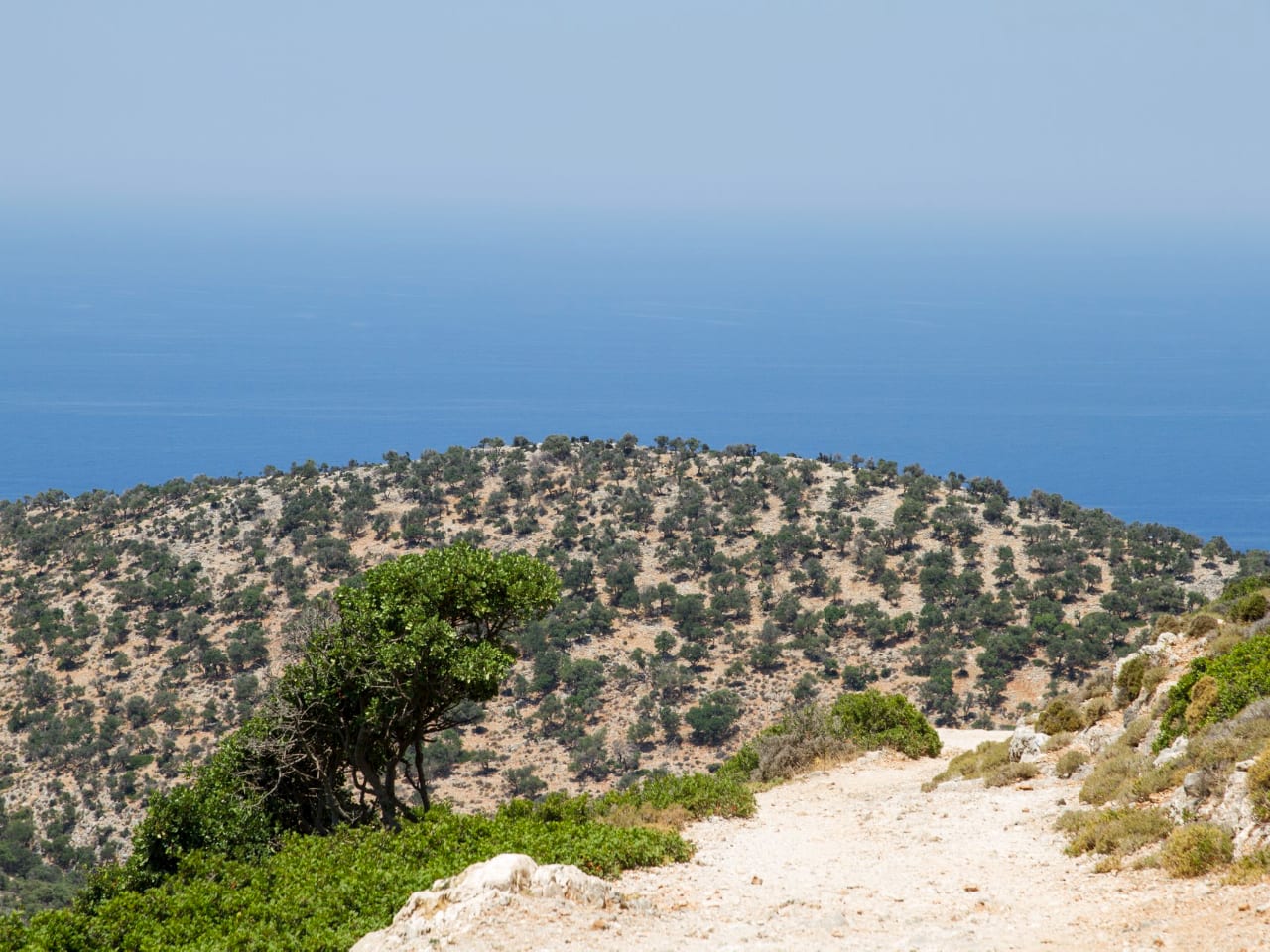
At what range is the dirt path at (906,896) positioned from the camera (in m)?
10.2

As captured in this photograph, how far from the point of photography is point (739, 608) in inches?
1967

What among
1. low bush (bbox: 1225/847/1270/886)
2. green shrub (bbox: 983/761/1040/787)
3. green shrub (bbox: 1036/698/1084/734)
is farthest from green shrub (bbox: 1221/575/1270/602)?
low bush (bbox: 1225/847/1270/886)

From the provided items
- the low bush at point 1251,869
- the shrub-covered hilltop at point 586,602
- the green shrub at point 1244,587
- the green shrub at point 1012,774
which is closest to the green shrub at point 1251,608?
the green shrub at point 1244,587

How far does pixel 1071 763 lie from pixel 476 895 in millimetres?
Result: 11284

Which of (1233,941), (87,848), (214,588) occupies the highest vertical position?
(1233,941)

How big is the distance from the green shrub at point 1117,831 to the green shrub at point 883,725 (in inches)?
374

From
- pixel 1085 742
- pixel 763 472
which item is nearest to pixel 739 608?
pixel 763 472

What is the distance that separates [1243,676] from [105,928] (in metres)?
15.4

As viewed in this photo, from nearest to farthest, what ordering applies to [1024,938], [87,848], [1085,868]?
[1024,938] → [1085,868] → [87,848]

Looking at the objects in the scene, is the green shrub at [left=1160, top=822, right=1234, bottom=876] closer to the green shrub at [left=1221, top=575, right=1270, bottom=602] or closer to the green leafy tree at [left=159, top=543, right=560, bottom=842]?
the green leafy tree at [left=159, top=543, right=560, bottom=842]

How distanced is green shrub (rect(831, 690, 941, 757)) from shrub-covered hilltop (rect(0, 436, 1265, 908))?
1319 centimetres

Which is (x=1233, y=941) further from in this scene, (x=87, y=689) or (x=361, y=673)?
(x=87, y=689)

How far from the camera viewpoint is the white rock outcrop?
34.4ft

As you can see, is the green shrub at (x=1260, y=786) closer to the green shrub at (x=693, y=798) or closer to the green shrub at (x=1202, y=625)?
the green shrub at (x=693, y=798)
